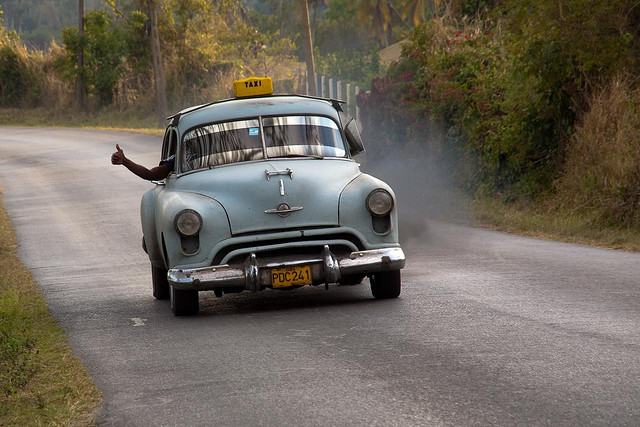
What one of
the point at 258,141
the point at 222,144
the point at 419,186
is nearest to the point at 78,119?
the point at 419,186

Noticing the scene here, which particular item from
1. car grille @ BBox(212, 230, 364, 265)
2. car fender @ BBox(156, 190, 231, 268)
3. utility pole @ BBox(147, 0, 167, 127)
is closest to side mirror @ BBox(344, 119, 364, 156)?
car grille @ BBox(212, 230, 364, 265)

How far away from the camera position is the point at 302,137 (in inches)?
428

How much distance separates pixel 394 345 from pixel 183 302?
2.80 meters

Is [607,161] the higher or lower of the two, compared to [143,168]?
lower

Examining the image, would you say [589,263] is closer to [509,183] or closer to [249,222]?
[249,222]

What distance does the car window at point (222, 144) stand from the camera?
35.3ft

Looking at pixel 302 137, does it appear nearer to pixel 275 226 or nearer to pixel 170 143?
pixel 275 226

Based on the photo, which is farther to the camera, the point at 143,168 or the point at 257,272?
the point at 143,168

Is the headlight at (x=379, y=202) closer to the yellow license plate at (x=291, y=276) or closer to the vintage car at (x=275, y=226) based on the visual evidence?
the vintage car at (x=275, y=226)

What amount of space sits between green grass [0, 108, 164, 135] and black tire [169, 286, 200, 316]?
42.4 meters

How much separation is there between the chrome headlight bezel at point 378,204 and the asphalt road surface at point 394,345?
82 centimetres

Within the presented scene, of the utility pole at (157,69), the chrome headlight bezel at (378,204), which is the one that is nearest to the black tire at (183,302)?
the chrome headlight bezel at (378,204)

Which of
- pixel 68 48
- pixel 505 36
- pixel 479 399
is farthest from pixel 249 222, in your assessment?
pixel 68 48

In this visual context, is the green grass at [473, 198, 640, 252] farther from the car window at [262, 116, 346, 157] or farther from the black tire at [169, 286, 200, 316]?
the black tire at [169, 286, 200, 316]
